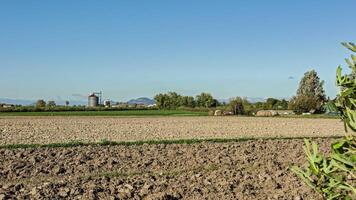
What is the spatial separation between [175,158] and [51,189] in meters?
6.21

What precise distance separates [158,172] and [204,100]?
100944 millimetres

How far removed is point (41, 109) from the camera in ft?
253

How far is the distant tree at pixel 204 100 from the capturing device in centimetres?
11278

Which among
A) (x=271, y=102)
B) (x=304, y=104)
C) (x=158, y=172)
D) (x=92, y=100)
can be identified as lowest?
(x=158, y=172)

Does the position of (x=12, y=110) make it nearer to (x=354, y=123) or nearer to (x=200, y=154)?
(x=200, y=154)

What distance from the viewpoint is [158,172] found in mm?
13742

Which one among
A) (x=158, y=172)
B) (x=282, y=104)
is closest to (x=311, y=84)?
(x=282, y=104)

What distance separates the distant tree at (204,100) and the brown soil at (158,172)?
9188 cm

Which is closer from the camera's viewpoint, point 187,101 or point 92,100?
point 187,101

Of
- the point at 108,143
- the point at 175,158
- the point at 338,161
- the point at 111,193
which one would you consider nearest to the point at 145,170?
the point at 175,158

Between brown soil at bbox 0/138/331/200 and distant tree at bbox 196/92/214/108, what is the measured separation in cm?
9188

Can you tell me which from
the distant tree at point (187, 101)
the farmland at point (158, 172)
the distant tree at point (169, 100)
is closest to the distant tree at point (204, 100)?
the distant tree at point (187, 101)

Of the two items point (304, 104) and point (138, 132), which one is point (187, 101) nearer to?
point (304, 104)

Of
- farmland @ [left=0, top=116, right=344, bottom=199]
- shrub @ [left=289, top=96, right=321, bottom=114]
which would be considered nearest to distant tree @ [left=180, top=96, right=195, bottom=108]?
shrub @ [left=289, top=96, right=321, bottom=114]
